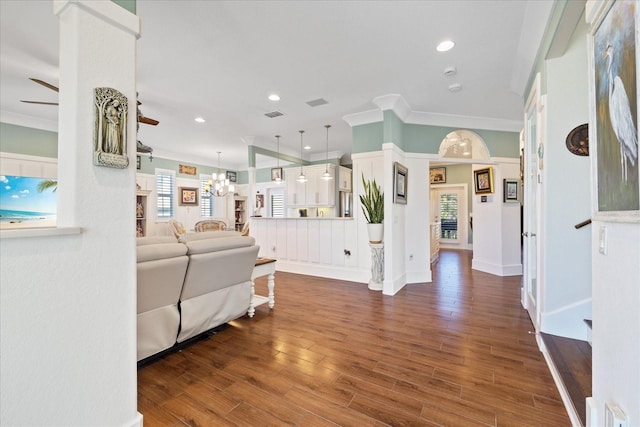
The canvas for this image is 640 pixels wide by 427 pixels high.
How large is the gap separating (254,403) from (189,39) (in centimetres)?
313

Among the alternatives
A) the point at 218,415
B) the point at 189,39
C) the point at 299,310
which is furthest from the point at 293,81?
the point at 218,415

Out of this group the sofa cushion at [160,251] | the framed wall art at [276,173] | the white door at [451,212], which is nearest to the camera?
the sofa cushion at [160,251]

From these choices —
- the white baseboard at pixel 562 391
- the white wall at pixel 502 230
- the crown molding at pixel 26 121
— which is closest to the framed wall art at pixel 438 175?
the white wall at pixel 502 230

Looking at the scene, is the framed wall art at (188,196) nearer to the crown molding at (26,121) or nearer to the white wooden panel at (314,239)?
the crown molding at (26,121)

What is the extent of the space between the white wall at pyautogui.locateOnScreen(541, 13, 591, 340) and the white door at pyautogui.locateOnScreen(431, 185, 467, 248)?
6.80m

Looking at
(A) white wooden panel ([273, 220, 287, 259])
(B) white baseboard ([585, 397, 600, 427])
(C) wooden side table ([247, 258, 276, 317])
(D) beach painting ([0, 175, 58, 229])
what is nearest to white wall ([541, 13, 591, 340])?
(B) white baseboard ([585, 397, 600, 427])

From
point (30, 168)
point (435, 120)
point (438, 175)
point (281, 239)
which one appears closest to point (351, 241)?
point (281, 239)

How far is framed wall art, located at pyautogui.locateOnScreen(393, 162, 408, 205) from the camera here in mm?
4176

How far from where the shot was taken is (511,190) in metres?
5.15

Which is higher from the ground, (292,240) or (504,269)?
(292,240)

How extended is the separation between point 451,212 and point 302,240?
592 cm

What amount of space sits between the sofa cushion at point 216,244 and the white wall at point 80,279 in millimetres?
931

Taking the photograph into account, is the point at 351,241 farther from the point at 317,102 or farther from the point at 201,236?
the point at 201,236

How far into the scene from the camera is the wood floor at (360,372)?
1666 millimetres
